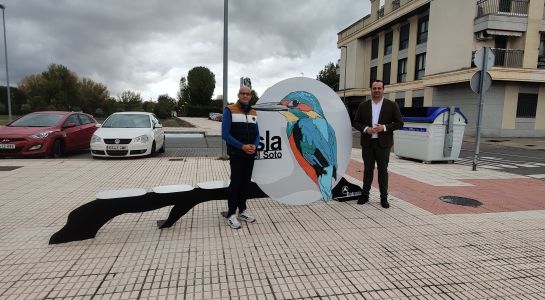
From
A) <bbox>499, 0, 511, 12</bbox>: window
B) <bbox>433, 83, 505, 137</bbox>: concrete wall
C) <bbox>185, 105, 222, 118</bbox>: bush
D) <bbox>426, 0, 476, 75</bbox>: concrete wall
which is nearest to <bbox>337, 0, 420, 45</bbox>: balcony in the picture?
<bbox>426, 0, 476, 75</bbox>: concrete wall

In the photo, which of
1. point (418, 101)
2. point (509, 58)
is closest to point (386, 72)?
point (418, 101)

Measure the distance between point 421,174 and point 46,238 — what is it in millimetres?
7835

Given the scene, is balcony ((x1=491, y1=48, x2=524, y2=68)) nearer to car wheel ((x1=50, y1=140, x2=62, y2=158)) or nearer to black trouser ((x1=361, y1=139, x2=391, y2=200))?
black trouser ((x1=361, y1=139, x2=391, y2=200))

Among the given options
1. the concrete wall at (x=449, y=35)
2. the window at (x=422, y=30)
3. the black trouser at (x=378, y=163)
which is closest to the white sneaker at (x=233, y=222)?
the black trouser at (x=378, y=163)

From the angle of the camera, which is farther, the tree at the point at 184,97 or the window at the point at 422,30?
the tree at the point at 184,97

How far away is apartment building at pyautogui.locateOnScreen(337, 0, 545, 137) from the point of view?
2238 cm

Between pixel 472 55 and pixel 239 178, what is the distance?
25230 millimetres

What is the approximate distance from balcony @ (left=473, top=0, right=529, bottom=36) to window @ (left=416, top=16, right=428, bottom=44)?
249 inches

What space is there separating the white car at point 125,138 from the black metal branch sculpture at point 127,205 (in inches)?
244

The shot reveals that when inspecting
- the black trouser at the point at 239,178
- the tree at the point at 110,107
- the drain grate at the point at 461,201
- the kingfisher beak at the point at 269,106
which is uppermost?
the tree at the point at 110,107

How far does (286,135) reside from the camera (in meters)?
4.42

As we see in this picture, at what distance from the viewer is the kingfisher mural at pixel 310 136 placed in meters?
4.44

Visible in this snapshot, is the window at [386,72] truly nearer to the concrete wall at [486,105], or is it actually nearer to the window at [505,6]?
the concrete wall at [486,105]

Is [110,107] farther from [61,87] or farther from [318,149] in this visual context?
[318,149]
